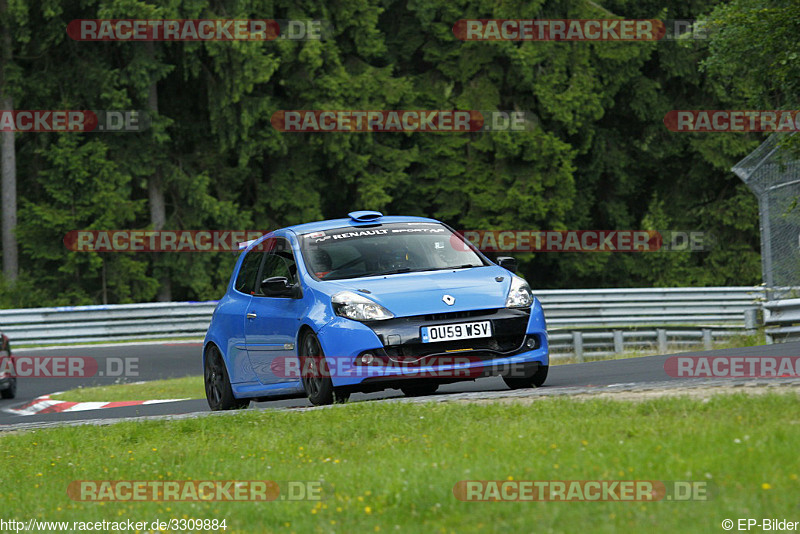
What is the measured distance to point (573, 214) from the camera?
1603 inches

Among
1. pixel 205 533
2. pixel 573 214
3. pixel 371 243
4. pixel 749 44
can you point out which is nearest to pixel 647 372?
pixel 371 243

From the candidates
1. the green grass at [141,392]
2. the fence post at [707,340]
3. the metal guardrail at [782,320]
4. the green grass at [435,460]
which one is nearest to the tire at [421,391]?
the green grass at [435,460]

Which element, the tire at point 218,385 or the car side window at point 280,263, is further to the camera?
the tire at point 218,385

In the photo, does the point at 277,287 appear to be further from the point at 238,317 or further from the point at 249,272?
the point at 249,272

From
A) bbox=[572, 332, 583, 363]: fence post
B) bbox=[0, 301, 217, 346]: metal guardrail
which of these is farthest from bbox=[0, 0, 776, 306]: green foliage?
bbox=[572, 332, 583, 363]: fence post

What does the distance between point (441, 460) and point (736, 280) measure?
35.0m

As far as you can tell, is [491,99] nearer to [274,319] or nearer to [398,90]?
[398,90]

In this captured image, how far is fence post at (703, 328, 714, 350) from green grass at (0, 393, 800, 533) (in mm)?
12254

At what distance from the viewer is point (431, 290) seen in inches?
405

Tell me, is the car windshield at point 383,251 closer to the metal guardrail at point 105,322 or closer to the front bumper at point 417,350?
the front bumper at point 417,350

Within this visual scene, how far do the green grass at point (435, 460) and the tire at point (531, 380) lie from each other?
1.60 metres

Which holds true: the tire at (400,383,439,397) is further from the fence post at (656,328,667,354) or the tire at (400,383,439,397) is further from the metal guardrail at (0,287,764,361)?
the metal guardrail at (0,287,764,361)

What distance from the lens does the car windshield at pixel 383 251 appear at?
1094 centimetres

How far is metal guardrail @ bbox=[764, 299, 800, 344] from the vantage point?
16442 mm
